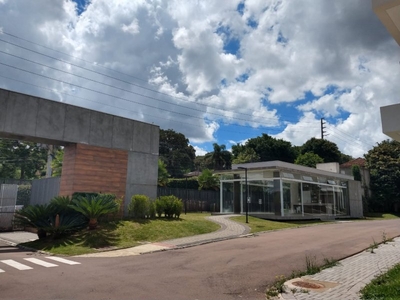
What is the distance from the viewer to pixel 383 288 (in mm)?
6645

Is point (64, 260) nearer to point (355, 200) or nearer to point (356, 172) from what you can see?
point (355, 200)

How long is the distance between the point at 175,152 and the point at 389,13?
63.6 meters

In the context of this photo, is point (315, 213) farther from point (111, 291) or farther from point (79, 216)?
point (111, 291)

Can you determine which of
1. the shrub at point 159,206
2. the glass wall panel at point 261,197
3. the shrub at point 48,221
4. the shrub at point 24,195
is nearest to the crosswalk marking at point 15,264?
the shrub at point 48,221

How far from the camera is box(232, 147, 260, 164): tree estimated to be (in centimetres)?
6059

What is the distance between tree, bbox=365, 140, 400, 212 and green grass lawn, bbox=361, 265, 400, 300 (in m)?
45.2

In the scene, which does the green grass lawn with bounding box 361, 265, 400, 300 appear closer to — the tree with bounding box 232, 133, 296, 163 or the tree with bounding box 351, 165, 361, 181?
the tree with bounding box 351, 165, 361, 181

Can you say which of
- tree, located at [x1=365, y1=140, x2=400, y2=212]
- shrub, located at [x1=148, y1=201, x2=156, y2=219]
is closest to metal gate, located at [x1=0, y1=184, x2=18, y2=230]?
shrub, located at [x1=148, y1=201, x2=156, y2=219]

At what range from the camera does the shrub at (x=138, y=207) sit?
19391 millimetres

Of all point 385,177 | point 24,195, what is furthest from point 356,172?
point 24,195

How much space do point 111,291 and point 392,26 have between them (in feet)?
33.4

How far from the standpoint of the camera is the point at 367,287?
23.2 feet

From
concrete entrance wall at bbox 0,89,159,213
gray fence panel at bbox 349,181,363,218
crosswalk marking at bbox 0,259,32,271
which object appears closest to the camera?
crosswalk marking at bbox 0,259,32,271

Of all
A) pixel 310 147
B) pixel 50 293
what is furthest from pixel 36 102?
pixel 310 147
